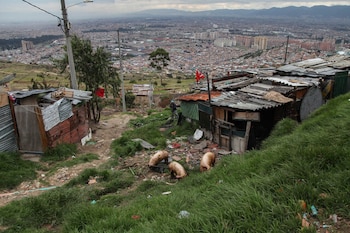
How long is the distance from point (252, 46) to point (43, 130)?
388 ft

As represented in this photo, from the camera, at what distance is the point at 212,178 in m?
5.61

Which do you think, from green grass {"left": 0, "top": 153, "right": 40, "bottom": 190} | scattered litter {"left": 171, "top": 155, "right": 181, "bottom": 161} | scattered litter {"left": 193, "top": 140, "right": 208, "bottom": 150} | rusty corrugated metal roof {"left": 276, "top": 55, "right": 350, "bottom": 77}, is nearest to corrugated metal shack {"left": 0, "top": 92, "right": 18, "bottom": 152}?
green grass {"left": 0, "top": 153, "right": 40, "bottom": 190}

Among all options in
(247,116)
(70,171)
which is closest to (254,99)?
(247,116)

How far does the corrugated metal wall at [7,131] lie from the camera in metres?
7.95

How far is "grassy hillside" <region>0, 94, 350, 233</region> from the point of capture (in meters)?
3.03

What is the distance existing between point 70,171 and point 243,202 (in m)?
6.01

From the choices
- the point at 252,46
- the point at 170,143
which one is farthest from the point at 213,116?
the point at 252,46

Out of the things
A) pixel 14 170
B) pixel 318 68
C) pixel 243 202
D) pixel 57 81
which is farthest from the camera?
pixel 57 81

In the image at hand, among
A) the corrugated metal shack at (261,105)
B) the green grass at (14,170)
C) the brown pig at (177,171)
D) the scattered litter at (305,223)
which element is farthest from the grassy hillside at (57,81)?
the scattered litter at (305,223)

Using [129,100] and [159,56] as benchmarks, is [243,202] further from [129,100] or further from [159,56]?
[159,56]

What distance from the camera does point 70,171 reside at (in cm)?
793

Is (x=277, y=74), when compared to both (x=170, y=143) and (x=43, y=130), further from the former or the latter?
(x=43, y=130)

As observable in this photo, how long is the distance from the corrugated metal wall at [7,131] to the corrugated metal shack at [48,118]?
0.17 meters

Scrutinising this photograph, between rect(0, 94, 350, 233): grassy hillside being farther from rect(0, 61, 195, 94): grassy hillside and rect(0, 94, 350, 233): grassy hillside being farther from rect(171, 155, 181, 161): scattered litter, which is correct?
rect(0, 61, 195, 94): grassy hillside
